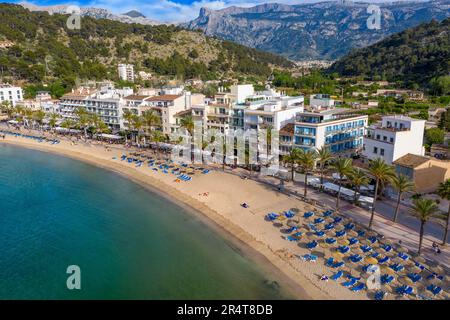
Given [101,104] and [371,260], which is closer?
[371,260]

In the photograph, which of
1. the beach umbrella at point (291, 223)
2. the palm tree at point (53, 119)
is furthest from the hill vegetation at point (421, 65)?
the palm tree at point (53, 119)

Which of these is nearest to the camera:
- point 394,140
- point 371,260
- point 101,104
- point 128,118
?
point 371,260

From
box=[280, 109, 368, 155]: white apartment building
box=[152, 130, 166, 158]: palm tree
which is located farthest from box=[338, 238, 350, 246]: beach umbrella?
box=[152, 130, 166, 158]: palm tree

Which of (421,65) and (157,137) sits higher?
(421,65)

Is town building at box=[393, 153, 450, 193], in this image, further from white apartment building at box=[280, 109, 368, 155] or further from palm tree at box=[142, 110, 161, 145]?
palm tree at box=[142, 110, 161, 145]

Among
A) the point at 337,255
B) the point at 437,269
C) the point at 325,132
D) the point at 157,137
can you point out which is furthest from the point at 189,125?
the point at 437,269

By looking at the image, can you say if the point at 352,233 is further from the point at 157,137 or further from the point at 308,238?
the point at 157,137
